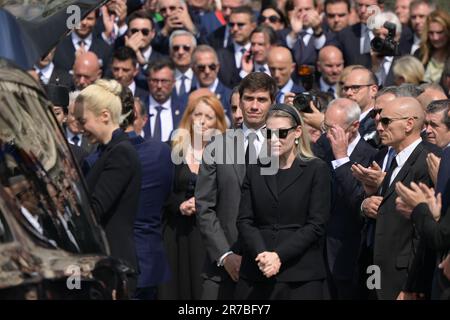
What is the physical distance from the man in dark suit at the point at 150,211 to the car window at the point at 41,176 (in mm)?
3311

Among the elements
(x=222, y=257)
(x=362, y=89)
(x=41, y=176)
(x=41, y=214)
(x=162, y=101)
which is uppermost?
(x=41, y=176)

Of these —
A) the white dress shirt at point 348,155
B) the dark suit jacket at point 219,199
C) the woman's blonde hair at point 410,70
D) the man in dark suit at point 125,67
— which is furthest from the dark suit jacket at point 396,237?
the man in dark suit at point 125,67

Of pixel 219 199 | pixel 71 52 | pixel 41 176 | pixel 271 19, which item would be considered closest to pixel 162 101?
pixel 71 52

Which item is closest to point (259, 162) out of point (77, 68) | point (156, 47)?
point (77, 68)

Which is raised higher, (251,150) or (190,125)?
(251,150)

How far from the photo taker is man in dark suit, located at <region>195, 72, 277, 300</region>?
856 cm

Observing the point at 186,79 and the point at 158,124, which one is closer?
the point at 158,124

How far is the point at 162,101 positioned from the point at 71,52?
151 cm

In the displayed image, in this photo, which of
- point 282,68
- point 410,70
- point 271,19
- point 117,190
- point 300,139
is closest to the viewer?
point 117,190

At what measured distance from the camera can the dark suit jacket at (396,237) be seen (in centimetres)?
799

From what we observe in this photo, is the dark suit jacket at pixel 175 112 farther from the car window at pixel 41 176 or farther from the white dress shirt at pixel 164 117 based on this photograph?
the car window at pixel 41 176

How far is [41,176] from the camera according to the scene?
16.7ft

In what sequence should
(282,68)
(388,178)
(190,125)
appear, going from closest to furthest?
(388,178) → (190,125) → (282,68)

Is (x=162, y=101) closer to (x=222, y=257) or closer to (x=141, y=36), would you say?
(x=141, y=36)
